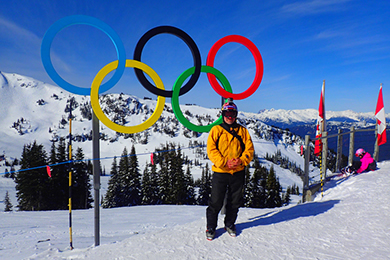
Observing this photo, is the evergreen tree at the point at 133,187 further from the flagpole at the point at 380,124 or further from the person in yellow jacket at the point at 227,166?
the person in yellow jacket at the point at 227,166

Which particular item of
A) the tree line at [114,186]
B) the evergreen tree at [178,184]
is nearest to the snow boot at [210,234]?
the tree line at [114,186]

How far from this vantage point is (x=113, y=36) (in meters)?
4.13

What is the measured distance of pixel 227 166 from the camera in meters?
3.58

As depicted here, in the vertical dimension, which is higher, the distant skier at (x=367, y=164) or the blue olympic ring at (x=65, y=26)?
the blue olympic ring at (x=65, y=26)

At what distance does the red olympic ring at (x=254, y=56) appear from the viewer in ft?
16.2

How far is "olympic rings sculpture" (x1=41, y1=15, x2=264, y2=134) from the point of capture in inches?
153

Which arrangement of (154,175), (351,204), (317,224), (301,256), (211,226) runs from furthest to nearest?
(154,175) → (351,204) → (317,224) → (211,226) → (301,256)

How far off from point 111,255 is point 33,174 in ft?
85.4

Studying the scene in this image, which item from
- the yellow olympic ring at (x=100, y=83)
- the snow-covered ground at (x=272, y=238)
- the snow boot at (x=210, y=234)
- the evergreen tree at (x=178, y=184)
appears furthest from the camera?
the evergreen tree at (x=178, y=184)

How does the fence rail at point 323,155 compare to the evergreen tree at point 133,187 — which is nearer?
the fence rail at point 323,155

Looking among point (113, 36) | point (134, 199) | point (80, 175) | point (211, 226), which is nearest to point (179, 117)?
point (113, 36)

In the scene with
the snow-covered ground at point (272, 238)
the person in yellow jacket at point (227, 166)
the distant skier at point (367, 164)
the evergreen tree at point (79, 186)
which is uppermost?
the person in yellow jacket at point (227, 166)

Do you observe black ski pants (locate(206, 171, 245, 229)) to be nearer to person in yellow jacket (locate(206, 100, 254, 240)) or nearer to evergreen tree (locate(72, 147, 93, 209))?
person in yellow jacket (locate(206, 100, 254, 240))

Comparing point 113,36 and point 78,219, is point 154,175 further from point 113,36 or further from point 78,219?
point 113,36
